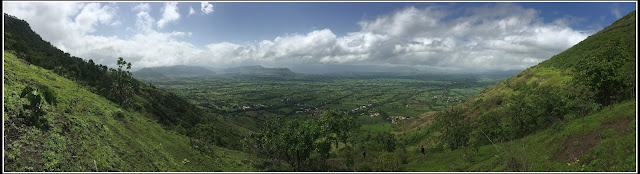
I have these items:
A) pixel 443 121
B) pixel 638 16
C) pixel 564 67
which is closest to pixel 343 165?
pixel 443 121

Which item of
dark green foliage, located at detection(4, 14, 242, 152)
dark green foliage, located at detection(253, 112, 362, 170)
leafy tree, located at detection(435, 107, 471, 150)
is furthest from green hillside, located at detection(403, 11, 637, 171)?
dark green foliage, located at detection(4, 14, 242, 152)

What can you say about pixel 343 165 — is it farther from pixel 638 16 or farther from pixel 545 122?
pixel 638 16

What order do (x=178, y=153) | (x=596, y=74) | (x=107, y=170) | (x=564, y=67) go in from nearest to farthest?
1. (x=107, y=170)
2. (x=596, y=74)
3. (x=178, y=153)
4. (x=564, y=67)

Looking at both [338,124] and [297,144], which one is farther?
[338,124]

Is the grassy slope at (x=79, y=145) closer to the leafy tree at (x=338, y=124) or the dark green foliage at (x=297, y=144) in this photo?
the dark green foliage at (x=297, y=144)

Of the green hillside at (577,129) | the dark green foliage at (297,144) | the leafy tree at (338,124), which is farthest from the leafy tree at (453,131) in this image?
the dark green foliage at (297,144)

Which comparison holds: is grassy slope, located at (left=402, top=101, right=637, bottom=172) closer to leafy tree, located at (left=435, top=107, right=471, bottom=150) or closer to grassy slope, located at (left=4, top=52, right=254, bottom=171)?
leafy tree, located at (left=435, top=107, right=471, bottom=150)

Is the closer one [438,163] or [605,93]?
[605,93]

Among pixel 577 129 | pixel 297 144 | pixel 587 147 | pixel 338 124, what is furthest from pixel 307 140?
pixel 577 129

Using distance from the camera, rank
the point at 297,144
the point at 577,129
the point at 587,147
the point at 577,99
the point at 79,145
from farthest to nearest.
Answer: the point at 297,144 < the point at 577,99 < the point at 577,129 < the point at 79,145 < the point at 587,147

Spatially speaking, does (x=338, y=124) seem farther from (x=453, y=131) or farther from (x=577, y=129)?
(x=577, y=129)

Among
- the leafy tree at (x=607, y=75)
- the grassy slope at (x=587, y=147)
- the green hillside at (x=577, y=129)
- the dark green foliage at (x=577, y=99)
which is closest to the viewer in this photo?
the grassy slope at (x=587, y=147)
